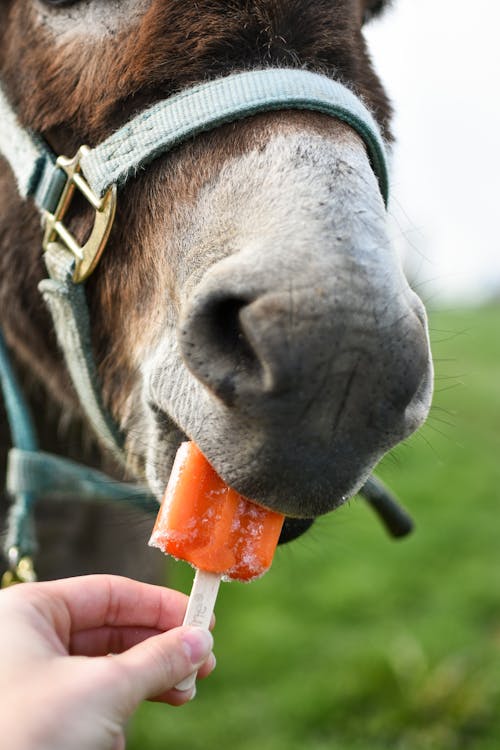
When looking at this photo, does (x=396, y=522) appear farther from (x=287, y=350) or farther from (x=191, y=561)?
(x=287, y=350)

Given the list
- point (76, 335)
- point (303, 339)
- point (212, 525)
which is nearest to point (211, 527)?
point (212, 525)

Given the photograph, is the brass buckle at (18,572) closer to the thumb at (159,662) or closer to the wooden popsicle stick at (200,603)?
the wooden popsicle stick at (200,603)

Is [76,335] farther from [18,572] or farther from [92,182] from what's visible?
[18,572]

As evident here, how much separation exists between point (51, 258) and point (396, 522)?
119 cm

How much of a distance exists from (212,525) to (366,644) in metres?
3.47

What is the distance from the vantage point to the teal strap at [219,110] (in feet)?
5.53

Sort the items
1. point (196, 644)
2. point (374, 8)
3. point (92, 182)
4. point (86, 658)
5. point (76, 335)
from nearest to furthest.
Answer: point (86, 658), point (196, 644), point (92, 182), point (76, 335), point (374, 8)

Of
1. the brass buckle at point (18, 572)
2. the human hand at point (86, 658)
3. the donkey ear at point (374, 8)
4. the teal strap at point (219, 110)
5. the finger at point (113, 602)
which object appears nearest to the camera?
the human hand at point (86, 658)

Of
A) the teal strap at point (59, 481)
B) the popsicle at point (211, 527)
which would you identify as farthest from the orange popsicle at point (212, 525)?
the teal strap at point (59, 481)

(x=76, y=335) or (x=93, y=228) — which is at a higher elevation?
(x=93, y=228)

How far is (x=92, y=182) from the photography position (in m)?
1.88

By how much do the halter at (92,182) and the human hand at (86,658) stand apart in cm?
71

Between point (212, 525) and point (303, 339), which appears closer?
point (303, 339)

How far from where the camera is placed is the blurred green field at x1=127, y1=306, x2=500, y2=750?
400cm
